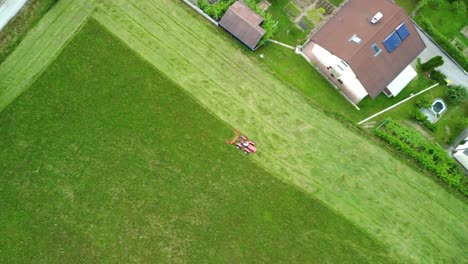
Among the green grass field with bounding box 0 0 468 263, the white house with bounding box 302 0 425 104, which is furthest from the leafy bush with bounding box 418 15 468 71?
the green grass field with bounding box 0 0 468 263

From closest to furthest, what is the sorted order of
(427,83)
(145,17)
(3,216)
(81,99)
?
(3,216)
(81,99)
(145,17)
(427,83)

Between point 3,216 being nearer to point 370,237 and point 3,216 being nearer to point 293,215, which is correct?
point 293,215

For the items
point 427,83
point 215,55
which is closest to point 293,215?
point 215,55

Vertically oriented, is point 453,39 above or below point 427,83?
above

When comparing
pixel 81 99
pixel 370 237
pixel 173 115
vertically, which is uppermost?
pixel 370 237

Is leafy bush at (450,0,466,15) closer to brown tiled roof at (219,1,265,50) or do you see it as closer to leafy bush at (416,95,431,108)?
leafy bush at (416,95,431,108)

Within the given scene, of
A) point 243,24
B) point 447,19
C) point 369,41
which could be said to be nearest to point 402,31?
point 369,41

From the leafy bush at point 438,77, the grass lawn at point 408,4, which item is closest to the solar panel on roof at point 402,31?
the leafy bush at point 438,77
